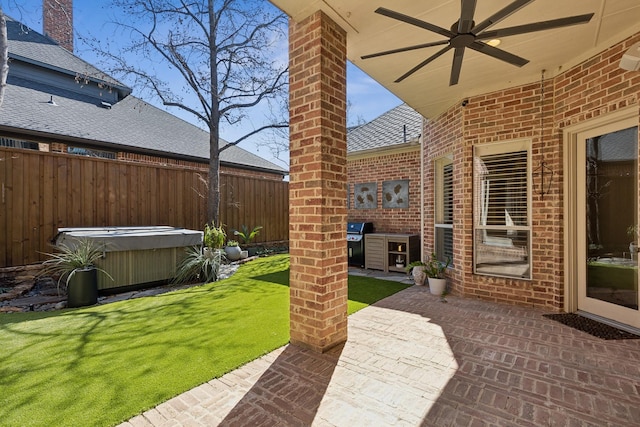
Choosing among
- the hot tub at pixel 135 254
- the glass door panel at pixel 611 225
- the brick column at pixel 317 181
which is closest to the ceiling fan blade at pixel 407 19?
the brick column at pixel 317 181

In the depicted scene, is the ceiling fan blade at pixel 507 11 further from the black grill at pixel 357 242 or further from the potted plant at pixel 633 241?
the black grill at pixel 357 242

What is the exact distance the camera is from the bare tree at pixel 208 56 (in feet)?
24.0

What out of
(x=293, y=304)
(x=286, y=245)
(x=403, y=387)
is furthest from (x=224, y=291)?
(x=286, y=245)

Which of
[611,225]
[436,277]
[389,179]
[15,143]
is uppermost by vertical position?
[15,143]

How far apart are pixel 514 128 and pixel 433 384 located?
3743mm

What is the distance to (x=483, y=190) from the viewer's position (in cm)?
462

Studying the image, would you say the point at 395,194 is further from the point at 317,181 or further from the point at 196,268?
the point at 317,181

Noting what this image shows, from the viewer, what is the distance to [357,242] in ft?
23.7

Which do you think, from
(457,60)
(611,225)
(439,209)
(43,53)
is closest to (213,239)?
(439,209)

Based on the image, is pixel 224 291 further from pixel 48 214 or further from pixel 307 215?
pixel 48 214

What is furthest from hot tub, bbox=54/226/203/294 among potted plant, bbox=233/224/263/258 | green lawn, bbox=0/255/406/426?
potted plant, bbox=233/224/263/258

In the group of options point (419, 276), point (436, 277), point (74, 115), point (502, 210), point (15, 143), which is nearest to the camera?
point (502, 210)

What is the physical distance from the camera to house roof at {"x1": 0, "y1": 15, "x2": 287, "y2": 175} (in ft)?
24.0

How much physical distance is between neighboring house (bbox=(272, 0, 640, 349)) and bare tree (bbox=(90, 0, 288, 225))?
5010mm
